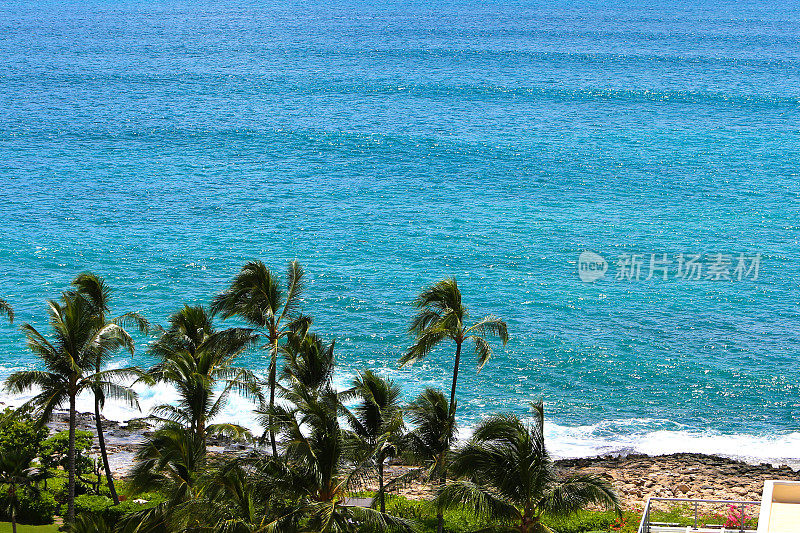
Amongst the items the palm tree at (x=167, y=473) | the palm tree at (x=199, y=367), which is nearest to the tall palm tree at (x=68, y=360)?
the palm tree at (x=199, y=367)

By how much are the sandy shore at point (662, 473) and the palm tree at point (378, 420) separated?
32.6 feet

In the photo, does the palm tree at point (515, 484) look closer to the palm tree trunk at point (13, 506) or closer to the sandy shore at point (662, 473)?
the sandy shore at point (662, 473)

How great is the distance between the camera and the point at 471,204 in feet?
239

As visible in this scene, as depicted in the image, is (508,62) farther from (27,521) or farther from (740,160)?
(27,521)

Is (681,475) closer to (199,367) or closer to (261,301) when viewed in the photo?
(261,301)

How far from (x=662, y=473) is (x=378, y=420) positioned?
17.9m

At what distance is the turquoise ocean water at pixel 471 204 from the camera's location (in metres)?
48.8

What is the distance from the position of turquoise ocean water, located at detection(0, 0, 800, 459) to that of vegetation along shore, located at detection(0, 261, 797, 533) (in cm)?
1145

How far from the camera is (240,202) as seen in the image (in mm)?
73375

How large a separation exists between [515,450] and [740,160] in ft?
222

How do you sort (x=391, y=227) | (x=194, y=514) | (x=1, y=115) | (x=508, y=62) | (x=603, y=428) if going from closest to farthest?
1. (x=194, y=514)
2. (x=603, y=428)
3. (x=391, y=227)
4. (x=1, y=115)
5. (x=508, y=62)

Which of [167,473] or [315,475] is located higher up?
[315,475]

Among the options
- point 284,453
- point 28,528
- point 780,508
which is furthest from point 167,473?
point 780,508

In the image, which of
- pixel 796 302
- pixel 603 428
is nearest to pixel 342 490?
pixel 603 428
